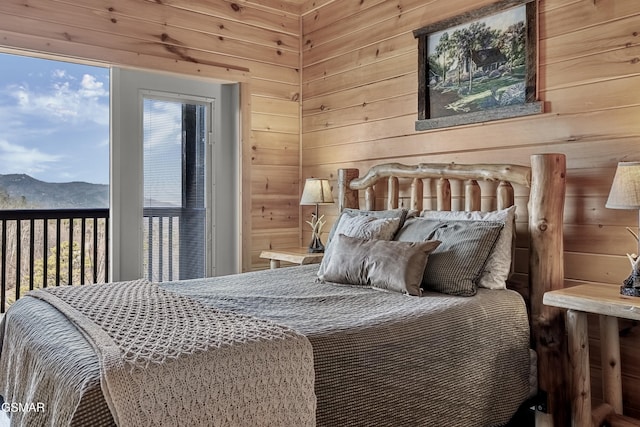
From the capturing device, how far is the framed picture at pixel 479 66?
261 centimetres

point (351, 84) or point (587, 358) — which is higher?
point (351, 84)

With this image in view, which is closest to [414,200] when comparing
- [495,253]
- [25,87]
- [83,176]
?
[495,253]

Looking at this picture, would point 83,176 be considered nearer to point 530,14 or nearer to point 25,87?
point 25,87

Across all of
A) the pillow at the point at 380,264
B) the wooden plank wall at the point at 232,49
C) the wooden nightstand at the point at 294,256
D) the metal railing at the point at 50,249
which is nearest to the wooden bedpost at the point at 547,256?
the pillow at the point at 380,264

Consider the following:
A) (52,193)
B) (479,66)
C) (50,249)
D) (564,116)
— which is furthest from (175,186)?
(564,116)

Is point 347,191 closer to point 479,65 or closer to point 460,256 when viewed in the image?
point 479,65

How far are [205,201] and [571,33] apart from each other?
269 centimetres

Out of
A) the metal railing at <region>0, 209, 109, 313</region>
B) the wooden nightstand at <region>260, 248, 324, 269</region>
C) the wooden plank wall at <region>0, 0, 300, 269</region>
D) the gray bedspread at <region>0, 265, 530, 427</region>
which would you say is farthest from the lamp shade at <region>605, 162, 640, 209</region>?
the metal railing at <region>0, 209, 109, 313</region>

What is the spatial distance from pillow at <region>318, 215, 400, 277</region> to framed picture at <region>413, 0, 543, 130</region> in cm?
76

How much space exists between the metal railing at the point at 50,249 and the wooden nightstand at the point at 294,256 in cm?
135

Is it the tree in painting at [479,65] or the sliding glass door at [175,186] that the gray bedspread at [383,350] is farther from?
the sliding glass door at [175,186]

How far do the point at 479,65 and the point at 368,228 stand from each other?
1128 millimetres

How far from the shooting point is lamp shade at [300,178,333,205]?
3.62 metres

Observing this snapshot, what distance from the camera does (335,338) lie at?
5.12 ft
